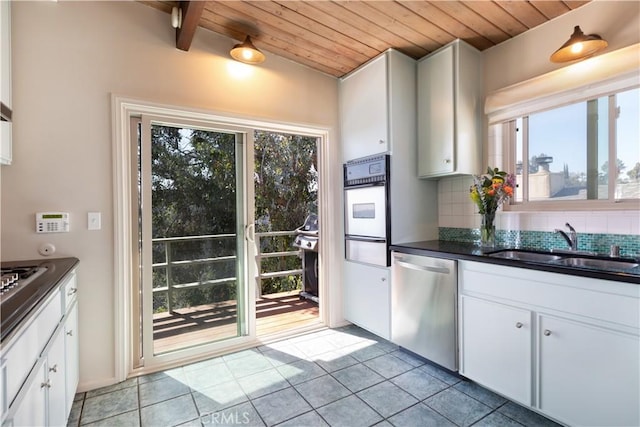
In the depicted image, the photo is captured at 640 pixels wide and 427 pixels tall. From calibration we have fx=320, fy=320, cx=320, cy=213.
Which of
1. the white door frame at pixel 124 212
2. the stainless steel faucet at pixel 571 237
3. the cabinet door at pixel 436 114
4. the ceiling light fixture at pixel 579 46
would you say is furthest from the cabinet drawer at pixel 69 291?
the ceiling light fixture at pixel 579 46

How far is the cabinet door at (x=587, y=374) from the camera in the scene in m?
1.43

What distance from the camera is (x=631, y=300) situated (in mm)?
1420

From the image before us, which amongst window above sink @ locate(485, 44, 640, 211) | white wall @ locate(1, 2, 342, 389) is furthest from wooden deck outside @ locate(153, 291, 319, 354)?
window above sink @ locate(485, 44, 640, 211)

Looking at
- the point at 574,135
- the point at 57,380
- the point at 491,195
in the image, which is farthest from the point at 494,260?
the point at 57,380

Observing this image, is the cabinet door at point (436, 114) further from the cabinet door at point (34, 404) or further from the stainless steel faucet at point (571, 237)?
the cabinet door at point (34, 404)

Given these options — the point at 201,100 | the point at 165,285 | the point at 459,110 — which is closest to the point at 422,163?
the point at 459,110

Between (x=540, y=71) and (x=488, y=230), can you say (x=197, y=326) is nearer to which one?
(x=488, y=230)

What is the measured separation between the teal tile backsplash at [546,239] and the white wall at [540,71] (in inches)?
1.4

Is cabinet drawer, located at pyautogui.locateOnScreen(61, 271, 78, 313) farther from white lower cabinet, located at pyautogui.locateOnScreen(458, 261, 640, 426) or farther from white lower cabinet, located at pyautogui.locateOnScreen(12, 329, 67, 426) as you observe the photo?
white lower cabinet, located at pyautogui.locateOnScreen(458, 261, 640, 426)

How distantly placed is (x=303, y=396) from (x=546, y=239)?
1.98 metres

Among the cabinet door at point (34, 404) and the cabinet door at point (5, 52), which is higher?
the cabinet door at point (5, 52)

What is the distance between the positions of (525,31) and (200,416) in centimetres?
342

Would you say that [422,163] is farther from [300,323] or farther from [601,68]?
[300,323]

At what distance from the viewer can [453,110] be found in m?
2.53
